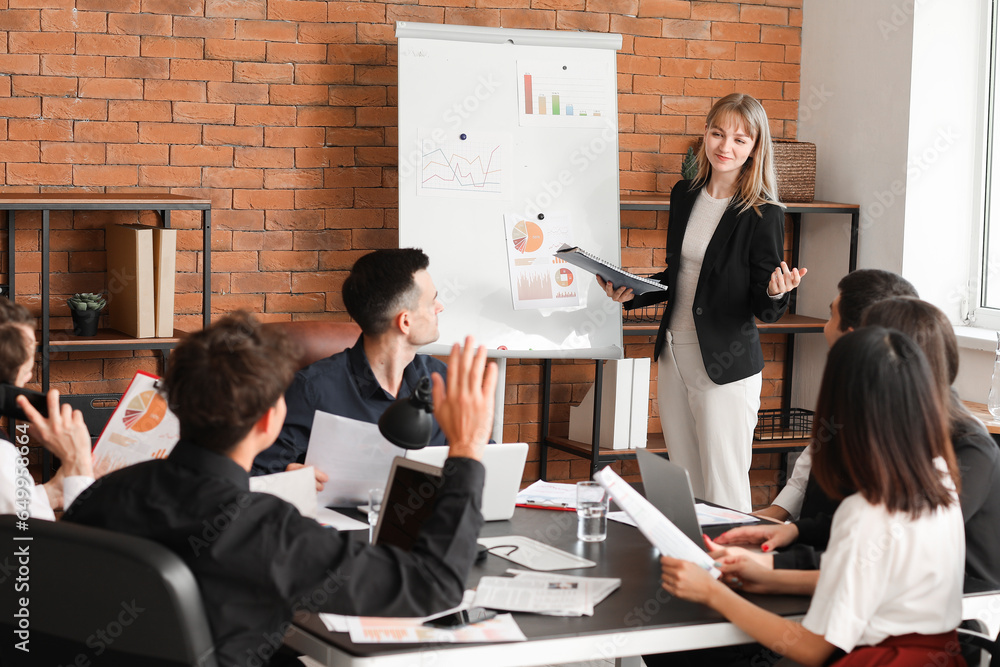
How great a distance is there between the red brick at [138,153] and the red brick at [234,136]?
16cm

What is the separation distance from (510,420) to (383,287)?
194 cm

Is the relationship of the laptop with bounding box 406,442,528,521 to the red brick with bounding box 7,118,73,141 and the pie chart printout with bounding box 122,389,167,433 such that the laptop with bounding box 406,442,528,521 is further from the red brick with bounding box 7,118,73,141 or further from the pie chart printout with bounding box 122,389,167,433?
the red brick with bounding box 7,118,73,141

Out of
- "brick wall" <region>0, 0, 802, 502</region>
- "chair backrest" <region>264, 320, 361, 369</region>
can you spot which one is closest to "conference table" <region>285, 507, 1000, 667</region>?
"chair backrest" <region>264, 320, 361, 369</region>

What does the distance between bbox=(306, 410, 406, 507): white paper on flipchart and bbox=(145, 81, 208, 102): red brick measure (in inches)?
80.2

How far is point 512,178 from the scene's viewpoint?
3637mm

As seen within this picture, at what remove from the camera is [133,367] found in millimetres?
3668

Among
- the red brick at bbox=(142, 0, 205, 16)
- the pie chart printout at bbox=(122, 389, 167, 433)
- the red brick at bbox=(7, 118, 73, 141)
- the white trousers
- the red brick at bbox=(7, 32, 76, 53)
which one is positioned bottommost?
the white trousers

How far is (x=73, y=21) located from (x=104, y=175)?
0.52m

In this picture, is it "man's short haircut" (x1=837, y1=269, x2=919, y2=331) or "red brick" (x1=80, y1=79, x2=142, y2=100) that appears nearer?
"man's short haircut" (x1=837, y1=269, x2=919, y2=331)

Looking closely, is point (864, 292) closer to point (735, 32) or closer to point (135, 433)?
point (135, 433)

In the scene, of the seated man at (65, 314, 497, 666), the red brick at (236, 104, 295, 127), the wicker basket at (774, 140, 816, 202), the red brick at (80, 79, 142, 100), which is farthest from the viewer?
the wicker basket at (774, 140, 816, 202)

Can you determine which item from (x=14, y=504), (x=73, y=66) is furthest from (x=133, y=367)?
(x=14, y=504)

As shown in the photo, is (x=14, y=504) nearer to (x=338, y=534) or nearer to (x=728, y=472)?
(x=338, y=534)

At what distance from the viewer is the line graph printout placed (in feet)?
11.6
